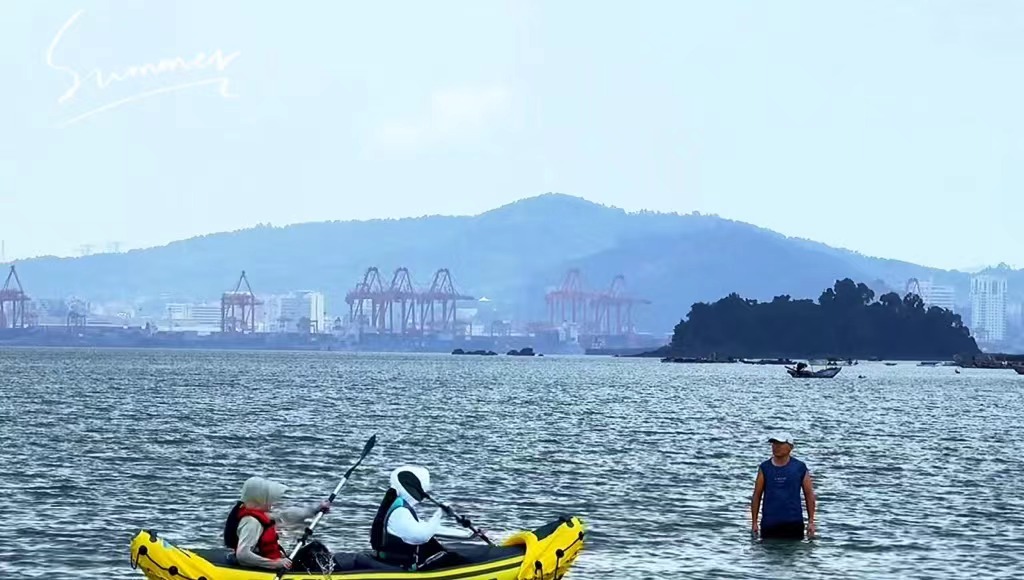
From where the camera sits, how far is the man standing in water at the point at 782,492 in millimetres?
25422

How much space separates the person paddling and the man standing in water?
808 cm

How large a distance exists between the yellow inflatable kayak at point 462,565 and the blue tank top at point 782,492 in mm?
5011

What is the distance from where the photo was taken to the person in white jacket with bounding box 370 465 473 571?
20.0 metres

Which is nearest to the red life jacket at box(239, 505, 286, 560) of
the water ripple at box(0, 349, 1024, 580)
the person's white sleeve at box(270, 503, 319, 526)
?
the person's white sleeve at box(270, 503, 319, 526)

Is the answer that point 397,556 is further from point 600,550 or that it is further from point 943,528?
point 943,528

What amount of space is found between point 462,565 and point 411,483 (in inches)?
53.6

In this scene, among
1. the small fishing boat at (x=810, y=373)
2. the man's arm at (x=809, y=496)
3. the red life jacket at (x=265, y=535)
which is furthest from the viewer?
the small fishing boat at (x=810, y=373)

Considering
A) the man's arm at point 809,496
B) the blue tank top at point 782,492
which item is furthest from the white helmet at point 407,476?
the man's arm at point 809,496

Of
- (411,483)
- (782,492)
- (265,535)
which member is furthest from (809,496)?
(265,535)

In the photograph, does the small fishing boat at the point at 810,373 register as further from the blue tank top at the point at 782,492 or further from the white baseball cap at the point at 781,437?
the white baseball cap at the point at 781,437

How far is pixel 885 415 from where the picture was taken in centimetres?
8169

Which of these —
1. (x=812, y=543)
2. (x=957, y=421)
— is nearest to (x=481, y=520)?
(x=812, y=543)

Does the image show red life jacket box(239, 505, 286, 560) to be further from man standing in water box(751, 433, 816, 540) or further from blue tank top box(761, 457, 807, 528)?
blue tank top box(761, 457, 807, 528)

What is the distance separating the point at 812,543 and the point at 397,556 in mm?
9799
